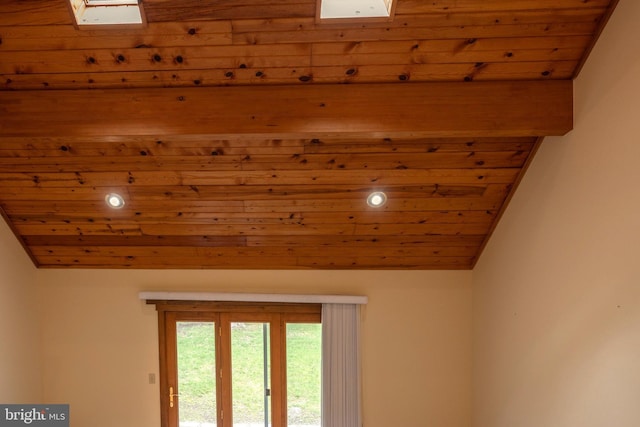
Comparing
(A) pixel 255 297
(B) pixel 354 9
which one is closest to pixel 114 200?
(A) pixel 255 297

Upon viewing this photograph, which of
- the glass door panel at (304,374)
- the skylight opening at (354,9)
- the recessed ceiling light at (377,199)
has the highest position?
the skylight opening at (354,9)

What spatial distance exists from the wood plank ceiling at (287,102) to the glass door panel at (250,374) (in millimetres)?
1452

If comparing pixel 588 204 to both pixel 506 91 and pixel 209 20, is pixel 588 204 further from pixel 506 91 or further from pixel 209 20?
pixel 209 20

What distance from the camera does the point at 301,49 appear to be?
7.47 feet

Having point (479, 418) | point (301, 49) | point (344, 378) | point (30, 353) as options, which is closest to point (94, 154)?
point (301, 49)

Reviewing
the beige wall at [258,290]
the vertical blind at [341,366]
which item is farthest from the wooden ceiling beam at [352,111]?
the vertical blind at [341,366]

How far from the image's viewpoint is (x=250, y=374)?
14.1 ft

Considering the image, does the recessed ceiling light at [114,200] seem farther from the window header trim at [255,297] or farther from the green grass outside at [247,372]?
the green grass outside at [247,372]

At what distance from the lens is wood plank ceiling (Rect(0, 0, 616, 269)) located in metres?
2.17

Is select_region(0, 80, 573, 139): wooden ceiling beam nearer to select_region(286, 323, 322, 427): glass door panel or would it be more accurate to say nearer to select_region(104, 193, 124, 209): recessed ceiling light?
select_region(104, 193, 124, 209): recessed ceiling light

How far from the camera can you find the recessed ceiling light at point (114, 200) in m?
3.29

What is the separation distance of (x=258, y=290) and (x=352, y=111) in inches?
89.0

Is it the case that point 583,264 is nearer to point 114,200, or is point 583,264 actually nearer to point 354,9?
point 354,9

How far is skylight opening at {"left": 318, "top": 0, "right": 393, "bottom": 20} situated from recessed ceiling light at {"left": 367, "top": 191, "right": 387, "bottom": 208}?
4.30 ft
